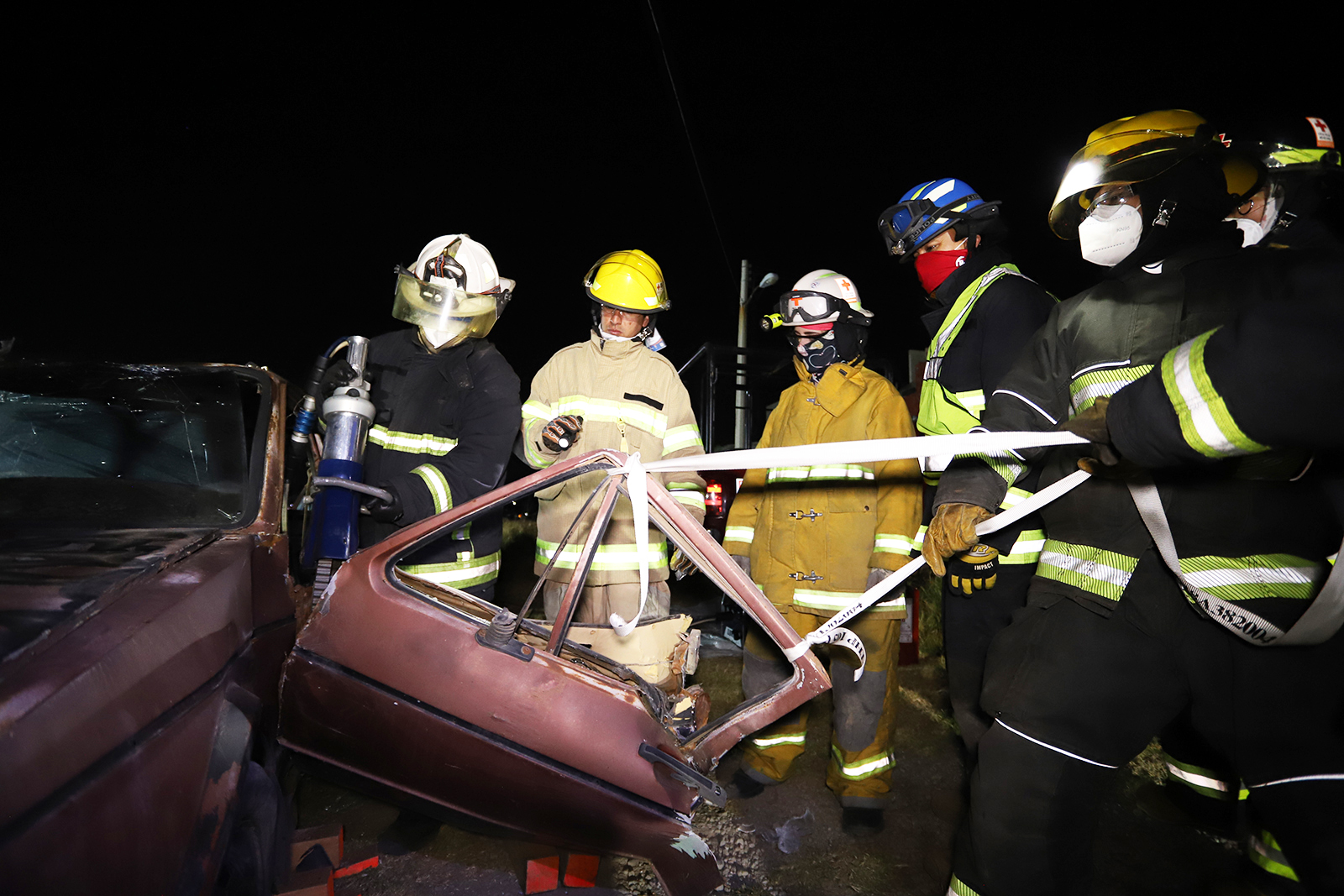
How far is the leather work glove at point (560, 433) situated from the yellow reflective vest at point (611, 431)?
0.21 m

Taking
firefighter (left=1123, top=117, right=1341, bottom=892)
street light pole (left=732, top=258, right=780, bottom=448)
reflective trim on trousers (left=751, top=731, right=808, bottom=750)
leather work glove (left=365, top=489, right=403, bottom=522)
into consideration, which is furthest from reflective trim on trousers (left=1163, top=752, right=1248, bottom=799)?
street light pole (left=732, top=258, right=780, bottom=448)

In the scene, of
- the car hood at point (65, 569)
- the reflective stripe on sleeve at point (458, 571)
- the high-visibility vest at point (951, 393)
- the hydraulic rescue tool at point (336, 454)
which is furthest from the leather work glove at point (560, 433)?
the high-visibility vest at point (951, 393)

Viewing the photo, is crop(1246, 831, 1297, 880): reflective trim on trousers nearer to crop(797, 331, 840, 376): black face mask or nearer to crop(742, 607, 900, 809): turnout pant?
crop(742, 607, 900, 809): turnout pant

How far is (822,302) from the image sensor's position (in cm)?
333

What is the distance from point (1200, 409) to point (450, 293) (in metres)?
2.79

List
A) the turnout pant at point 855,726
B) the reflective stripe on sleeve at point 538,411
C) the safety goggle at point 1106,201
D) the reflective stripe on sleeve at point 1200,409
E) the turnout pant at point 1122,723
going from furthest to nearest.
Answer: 1. the reflective stripe on sleeve at point 538,411
2. the turnout pant at point 855,726
3. the safety goggle at point 1106,201
4. the turnout pant at point 1122,723
5. the reflective stripe on sleeve at point 1200,409

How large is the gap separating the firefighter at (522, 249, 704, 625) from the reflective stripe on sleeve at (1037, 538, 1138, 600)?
1.48 meters

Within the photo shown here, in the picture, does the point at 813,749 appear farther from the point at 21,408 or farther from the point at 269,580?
the point at 21,408

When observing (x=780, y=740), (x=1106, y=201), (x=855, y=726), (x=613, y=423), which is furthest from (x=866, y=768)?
(x=1106, y=201)

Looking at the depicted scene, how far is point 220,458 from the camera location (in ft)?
7.23

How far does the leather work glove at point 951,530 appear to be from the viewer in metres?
2.04

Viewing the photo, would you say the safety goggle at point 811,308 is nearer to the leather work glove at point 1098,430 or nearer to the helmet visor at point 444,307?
the helmet visor at point 444,307

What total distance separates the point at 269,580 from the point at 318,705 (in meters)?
0.39

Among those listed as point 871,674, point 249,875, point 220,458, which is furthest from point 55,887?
point 871,674
